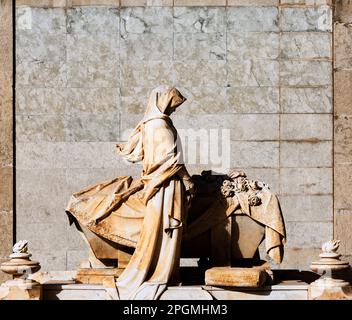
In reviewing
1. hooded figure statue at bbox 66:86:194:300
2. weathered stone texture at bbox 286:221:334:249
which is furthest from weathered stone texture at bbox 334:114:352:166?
hooded figure statue at bbox 66:86:194:300

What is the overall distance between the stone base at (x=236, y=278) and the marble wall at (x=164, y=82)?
2216 millimetres

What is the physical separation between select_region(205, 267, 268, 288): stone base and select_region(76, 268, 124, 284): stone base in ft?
2.64

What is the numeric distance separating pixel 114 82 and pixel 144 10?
2.40 ft

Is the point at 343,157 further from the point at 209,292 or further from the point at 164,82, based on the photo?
the point at 209,292

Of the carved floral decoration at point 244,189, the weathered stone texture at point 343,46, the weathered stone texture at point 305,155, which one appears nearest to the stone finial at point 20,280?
the carved floral decoration at point 244,189

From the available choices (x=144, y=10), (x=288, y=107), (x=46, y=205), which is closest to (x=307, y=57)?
(x=288, y=107)

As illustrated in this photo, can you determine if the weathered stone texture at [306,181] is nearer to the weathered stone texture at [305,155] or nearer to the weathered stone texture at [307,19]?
the weathered stone texture at [305,155]

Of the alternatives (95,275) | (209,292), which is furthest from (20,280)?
(209,292)

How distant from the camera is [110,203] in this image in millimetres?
13812

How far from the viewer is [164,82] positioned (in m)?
15.6

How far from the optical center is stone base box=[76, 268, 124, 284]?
45.1ft

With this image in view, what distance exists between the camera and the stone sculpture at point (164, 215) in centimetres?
1352

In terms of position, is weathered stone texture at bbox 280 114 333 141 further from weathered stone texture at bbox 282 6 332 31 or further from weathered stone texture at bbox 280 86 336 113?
weathered stone texture at bbox 282 6 332 31

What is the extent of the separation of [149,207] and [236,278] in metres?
0.91
